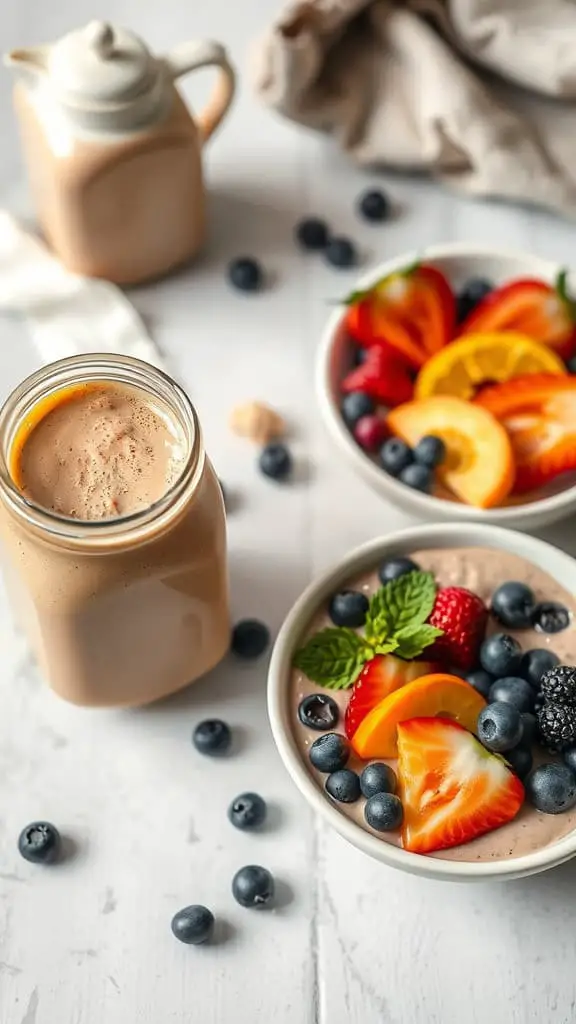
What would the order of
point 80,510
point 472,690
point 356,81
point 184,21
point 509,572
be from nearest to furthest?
point 80,510, point 472,690, point 509,572, point 356,81, point 184,21

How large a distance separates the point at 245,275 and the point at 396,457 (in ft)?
1.20

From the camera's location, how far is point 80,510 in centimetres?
109

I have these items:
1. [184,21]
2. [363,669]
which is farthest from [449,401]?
[184,21]

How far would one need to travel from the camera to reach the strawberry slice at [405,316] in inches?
58.6

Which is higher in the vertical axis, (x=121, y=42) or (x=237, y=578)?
(x=121, y=42)

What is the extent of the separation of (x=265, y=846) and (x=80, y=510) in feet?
1.34

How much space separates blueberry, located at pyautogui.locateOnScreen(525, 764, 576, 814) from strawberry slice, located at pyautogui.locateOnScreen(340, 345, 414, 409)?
49cm

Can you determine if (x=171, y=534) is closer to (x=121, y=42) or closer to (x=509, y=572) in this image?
(x=509, y=572)

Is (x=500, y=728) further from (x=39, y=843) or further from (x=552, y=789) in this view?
(x=39, y=843)

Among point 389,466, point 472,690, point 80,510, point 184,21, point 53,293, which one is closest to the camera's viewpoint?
point 80,510

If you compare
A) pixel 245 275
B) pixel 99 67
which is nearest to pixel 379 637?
pixel 245 275

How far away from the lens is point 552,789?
115 centimetres

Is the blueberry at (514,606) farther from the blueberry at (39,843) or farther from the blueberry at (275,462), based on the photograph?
the blueberry at (39,843)

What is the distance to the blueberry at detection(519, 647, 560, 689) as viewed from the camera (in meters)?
1.23
